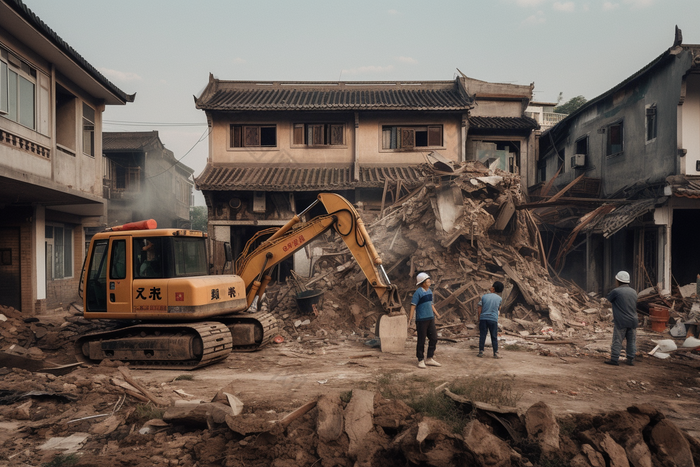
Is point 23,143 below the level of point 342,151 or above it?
below

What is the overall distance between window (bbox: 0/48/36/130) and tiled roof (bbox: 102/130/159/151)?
18.1 meters

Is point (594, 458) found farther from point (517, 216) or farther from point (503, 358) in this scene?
point (517, 216)

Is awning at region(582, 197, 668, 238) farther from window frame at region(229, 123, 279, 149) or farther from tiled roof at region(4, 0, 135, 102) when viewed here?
tiled roof at region(4, 0, 135, 102)

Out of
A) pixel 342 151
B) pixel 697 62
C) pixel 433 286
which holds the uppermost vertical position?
pixel 697 62

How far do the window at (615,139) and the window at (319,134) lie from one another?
1010 cm

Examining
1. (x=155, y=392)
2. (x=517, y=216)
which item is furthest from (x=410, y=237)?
(x=155, y=392)

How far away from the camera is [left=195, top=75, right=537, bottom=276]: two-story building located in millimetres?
18406

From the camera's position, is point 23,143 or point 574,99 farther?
point 574,99

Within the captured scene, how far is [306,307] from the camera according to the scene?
12.6 meters

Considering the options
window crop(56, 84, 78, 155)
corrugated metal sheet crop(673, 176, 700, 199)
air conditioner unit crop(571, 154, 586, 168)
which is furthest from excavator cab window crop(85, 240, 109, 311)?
air conditioner unit crop(571, 154, 586, 168)

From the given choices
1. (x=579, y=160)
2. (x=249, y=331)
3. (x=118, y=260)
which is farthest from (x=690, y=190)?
(x=118, y=260)

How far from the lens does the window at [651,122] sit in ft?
50.5

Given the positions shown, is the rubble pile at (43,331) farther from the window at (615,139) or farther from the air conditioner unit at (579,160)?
the air conditioner unit at (579,160)

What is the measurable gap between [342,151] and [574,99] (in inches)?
1048
